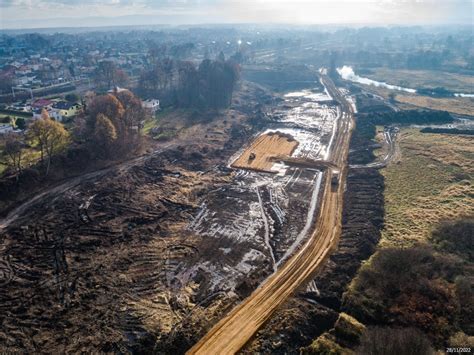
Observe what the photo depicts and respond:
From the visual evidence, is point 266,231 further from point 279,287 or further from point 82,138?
point 82,138

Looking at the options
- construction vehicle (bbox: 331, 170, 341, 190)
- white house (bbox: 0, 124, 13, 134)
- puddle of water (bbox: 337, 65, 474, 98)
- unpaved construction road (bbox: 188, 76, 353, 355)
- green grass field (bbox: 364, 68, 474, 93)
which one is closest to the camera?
unpaved construction road (bbox: 188, 76, 353, 355)

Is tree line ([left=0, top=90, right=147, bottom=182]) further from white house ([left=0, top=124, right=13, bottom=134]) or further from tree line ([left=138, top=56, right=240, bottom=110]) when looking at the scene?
tree line ([left=138, top=56, right=240, bottom=110])

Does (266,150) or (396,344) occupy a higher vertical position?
(396,344)

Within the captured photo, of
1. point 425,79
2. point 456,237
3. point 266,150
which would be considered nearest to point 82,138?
point 266,150

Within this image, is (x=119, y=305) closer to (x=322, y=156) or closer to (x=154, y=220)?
(x=154, y=220)

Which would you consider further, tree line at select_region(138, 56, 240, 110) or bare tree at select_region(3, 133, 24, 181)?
tree line at select_region(138, 56, 240, 110)

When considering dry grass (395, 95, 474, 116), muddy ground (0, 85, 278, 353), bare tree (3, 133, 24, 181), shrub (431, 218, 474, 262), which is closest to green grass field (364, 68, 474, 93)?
dry grass (395, 95, 474, 116)

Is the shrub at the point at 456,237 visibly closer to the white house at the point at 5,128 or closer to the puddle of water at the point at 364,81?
the white house at the point at 5,128
